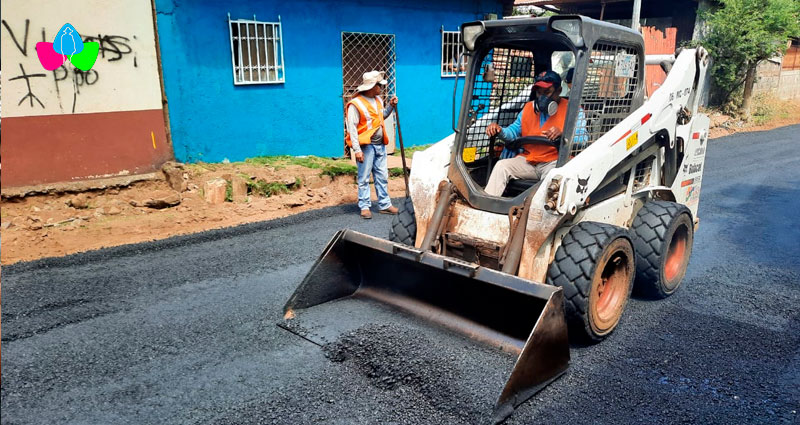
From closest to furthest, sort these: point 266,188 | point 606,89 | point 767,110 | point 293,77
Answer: point 606,89, point 266,188, point 293,77, point 767,110

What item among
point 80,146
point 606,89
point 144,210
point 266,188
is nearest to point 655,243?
point 606,89

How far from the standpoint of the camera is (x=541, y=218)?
3.71 metres

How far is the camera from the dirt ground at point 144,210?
6.14 meters

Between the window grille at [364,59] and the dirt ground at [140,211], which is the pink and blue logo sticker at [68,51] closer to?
the dirt ground at [140,211]

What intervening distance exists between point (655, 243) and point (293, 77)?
6599 millimetres

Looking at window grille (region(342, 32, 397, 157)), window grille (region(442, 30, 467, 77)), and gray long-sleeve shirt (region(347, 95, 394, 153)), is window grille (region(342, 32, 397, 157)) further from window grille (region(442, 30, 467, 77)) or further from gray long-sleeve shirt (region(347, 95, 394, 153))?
gray long-sleeve shirt (region(347, 95, 394, 153))

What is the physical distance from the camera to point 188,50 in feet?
26.1

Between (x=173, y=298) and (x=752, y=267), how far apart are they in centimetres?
513

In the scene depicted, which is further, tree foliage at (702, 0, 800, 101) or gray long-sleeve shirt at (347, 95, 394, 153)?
tree foliage at (702, 0, 800, 101)

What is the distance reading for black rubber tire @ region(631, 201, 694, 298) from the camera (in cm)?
441

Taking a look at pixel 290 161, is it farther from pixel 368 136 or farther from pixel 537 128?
pixel 537 128

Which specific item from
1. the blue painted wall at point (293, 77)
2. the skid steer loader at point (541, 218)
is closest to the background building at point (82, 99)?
the blue painted wall at point (293, 77)

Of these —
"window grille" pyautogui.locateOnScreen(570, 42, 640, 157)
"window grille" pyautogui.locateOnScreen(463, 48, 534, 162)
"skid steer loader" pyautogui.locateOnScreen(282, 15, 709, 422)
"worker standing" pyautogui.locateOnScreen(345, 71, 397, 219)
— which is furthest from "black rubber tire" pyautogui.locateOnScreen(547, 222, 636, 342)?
"worker standing" pyautogui.locateOnScreen(345, 71, 397, 219)

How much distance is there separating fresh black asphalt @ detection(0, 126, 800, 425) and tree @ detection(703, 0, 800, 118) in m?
11.5
